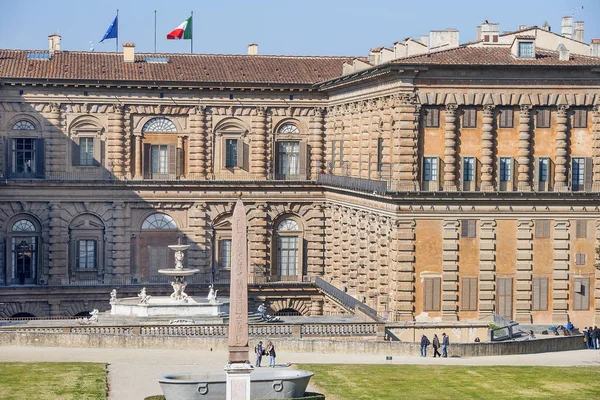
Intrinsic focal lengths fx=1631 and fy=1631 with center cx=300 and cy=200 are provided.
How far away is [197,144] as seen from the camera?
10100cm

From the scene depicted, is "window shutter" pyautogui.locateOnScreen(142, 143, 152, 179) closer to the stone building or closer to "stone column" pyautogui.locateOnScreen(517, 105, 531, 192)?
the stone building

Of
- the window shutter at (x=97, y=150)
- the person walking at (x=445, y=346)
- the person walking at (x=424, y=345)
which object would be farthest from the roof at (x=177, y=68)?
the person walking at (x=445, y=346)

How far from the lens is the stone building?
8206 centimetres

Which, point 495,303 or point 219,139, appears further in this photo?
point 219,139

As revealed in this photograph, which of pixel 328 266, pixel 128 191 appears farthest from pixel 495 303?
pixel 128 191

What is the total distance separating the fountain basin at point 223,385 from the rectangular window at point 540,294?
929 inches

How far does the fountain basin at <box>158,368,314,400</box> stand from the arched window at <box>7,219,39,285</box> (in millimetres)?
38311

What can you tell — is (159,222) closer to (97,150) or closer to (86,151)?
(97,150)

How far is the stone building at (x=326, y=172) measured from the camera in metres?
82.1

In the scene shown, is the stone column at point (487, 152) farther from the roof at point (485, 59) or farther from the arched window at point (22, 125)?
the arched window at point (22, 125)

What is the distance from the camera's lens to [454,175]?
82.2 m

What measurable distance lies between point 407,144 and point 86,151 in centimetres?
2566

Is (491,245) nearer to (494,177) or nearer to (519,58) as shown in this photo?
(494,177)

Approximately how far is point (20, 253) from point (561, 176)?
34267mm
